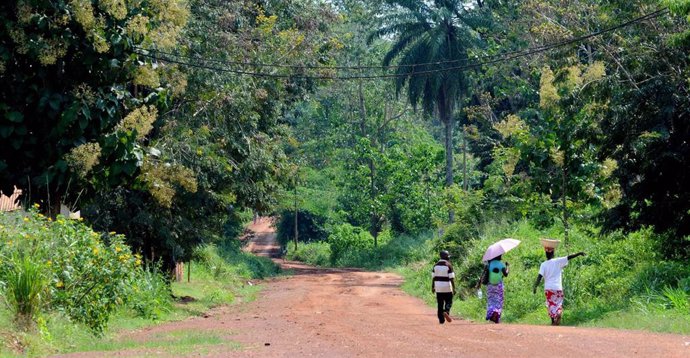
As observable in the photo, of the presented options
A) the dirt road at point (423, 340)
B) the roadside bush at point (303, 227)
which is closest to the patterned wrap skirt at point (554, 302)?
the dirt road at point (423, 340)

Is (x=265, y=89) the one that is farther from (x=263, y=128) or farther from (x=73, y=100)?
(x=73, y=100)

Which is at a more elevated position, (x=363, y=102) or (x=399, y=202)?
A: (x=363, y=102)

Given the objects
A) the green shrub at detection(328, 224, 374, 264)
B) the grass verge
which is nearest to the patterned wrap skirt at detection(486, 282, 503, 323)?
the grass verge

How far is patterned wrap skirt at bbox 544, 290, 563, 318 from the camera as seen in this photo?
1798cm

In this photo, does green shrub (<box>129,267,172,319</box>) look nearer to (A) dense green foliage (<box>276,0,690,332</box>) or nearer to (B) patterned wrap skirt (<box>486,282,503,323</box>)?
(B) patterned wrap skirt (<box>486,282,503,323</box>)

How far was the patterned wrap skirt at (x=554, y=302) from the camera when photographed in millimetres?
17984

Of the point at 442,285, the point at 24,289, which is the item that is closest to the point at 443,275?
the point at 442,285

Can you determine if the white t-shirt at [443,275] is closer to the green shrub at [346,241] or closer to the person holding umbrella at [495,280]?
the person holding umbrella at [495,280]

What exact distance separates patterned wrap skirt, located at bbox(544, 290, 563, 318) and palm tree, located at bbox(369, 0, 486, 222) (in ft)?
102

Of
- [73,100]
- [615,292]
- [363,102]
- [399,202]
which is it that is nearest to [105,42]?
[73,100]

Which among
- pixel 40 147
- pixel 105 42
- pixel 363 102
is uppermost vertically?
pixel 363 102

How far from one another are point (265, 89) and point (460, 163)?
43.5 metres

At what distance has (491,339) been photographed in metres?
13.5

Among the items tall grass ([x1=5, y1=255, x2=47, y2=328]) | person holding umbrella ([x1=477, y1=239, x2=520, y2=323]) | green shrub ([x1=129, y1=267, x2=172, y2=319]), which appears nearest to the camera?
tall grass ([x1=5, y1=255, x2=47, y2=328])
